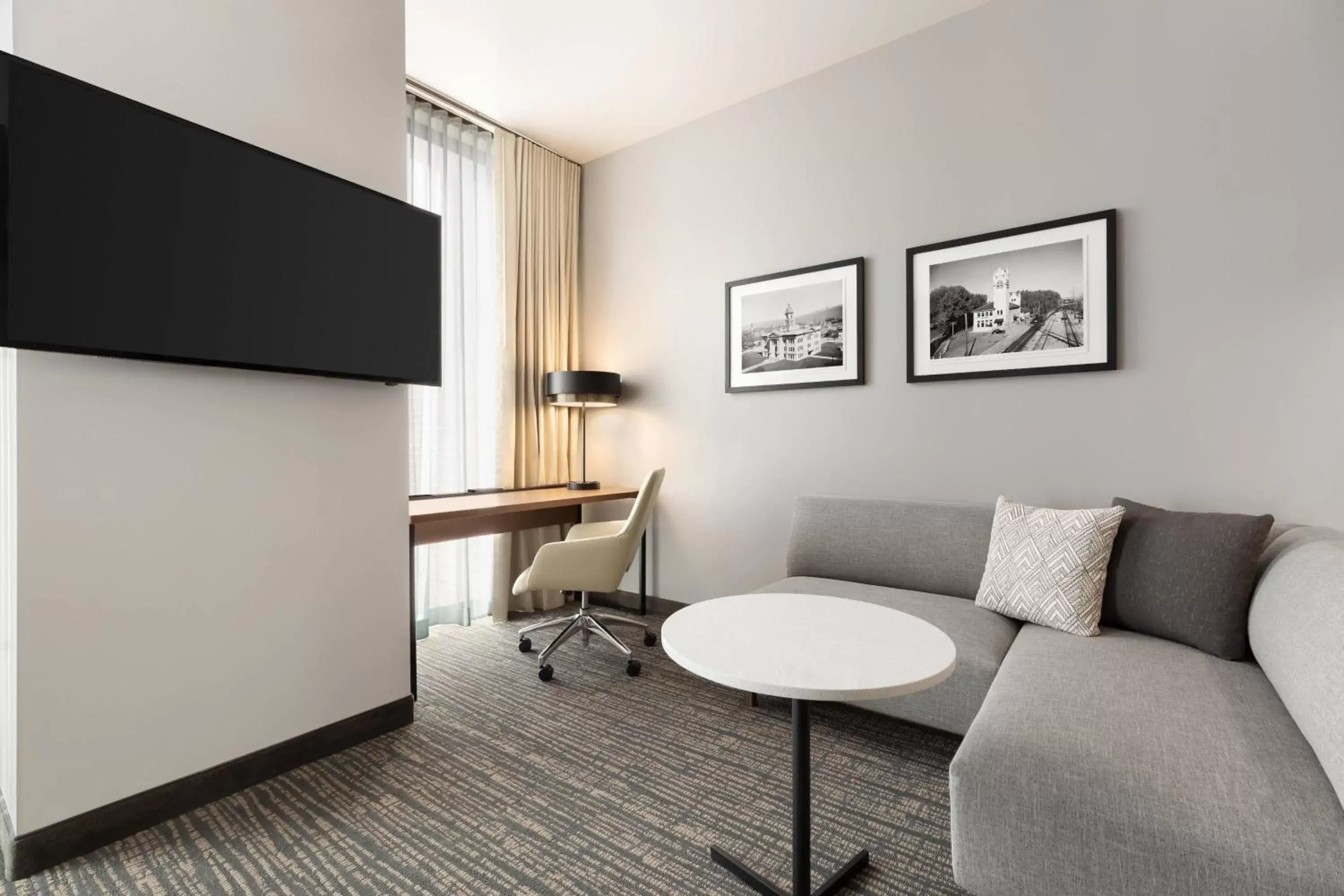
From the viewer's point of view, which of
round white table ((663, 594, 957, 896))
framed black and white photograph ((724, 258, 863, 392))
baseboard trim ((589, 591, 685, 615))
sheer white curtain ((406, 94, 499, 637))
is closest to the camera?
round white table ((663, 594, 957, 896))

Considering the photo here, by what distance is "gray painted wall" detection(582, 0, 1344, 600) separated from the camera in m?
2.00

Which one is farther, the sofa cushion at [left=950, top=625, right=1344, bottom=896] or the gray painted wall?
the gray painted wall

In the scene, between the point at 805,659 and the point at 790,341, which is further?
the point at 790,341

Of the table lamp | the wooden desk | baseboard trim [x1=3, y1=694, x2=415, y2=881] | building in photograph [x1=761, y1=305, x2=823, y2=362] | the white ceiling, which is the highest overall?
the white ceiling

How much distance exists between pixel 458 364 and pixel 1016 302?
290cm

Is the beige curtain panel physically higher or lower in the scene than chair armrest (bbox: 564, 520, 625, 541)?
higher

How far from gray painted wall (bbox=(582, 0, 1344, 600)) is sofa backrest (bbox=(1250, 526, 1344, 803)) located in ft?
1.94

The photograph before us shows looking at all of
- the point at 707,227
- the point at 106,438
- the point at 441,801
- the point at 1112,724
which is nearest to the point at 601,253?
the point at 707,227

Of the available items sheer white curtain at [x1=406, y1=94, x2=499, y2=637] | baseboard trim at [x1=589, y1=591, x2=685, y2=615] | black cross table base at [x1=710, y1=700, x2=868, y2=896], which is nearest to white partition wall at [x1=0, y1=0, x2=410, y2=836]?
sheer white curtain at [x1=406, y1=94, x2=499, y2=637]

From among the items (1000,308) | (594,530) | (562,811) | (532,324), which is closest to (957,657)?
(562,811)

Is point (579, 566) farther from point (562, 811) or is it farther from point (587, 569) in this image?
point (562, 811)

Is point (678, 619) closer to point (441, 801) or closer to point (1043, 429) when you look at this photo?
point (441, 801)

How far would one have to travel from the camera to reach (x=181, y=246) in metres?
1.64

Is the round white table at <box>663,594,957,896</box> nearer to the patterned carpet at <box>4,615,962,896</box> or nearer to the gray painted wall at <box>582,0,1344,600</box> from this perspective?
the patterned carpet at <box>4,615,962,896</box>
